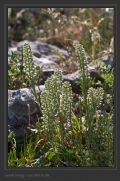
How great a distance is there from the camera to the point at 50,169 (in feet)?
9.63

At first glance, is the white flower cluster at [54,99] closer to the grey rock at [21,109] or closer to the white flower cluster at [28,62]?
the white flower cluster at [28,62]

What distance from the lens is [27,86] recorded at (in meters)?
3.97

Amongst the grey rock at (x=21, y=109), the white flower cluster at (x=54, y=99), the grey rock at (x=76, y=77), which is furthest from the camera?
the grey rock at (x=76, y=77)

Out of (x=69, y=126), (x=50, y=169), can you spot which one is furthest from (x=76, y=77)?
(x=50, y=169)

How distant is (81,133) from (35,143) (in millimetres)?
264

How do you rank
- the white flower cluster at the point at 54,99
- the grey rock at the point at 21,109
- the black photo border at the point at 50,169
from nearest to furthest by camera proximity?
the black photo border at the point at 50,169
the white flower cluster at the point at 54,99
the grey rock at the point at 21,109

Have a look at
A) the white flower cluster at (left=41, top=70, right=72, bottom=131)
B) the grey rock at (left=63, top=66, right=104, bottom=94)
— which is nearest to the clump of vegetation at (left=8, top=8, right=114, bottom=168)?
the white flower cluster at (left=41, top=70, right=72, bottom=131)

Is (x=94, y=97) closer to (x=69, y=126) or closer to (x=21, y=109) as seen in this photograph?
(x=69, y=126)

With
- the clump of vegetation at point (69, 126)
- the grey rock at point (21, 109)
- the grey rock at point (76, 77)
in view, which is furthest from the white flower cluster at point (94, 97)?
the grey rock at point (76, 77)

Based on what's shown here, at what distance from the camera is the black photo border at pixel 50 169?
9.61ft

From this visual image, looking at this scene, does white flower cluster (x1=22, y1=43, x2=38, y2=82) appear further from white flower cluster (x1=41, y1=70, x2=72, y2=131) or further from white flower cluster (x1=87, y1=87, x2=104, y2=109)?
white flower cluster (x1=87, y1=87, x2=104, y2=109)

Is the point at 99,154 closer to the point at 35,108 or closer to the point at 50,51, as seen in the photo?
the point at 35,108

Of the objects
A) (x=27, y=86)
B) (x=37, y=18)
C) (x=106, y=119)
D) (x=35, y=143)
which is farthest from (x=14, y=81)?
(x=37, y=18)

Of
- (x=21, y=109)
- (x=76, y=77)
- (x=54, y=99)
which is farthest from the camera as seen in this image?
(x=76, y=77)
